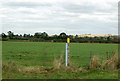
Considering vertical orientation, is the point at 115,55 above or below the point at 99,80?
above

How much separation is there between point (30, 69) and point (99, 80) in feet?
12.1

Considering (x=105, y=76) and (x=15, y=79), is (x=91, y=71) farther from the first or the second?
(x=15, y=79)

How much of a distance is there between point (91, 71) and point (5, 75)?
4.35m

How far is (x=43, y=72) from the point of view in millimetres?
11281

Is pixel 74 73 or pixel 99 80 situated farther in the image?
pixel 74 73

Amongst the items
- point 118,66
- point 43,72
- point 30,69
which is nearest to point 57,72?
point 43,72

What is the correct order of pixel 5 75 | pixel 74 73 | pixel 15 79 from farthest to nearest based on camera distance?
pixel 74 73 < pixel 5 75 < pixel 15 79

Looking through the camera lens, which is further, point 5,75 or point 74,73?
point 74,73

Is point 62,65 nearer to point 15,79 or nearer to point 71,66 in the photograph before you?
point 71,66

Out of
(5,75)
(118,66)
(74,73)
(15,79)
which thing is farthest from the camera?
(118,66)

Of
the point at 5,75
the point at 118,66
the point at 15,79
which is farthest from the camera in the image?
the point at 118,66

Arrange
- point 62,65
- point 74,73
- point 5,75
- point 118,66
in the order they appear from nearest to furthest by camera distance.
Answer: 1. point 5,75
2. point 74,73
3. point 62,65
4. point 118,66

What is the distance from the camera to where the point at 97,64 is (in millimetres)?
12391

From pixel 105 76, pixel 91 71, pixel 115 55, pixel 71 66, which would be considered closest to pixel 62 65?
pixel 71 66
